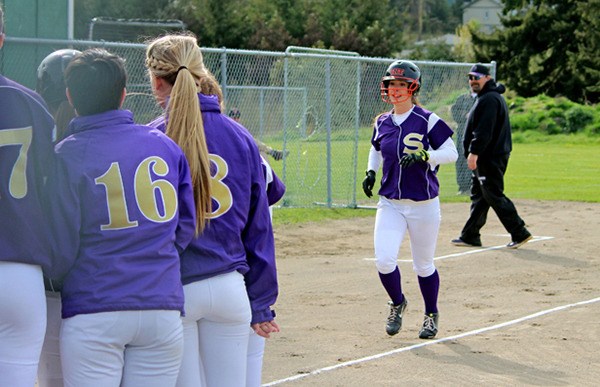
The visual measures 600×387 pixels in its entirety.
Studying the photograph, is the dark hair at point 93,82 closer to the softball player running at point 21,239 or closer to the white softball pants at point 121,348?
the softball player running at point 21,239

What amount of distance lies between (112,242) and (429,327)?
472cm

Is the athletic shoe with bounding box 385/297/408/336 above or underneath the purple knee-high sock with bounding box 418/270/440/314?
underneath

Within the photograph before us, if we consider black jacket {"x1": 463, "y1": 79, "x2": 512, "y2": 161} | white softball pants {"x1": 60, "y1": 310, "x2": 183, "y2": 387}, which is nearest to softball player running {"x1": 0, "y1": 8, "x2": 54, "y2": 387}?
white softball pants {"x1": 60, "y1": 310, "x2": 183, "y2": 387}

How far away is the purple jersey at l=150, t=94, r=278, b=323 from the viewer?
4.04 m

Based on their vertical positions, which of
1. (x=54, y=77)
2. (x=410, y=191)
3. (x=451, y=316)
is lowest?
(x=451, y=316)

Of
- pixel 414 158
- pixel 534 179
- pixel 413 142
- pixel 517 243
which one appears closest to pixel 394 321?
pixel 414 158

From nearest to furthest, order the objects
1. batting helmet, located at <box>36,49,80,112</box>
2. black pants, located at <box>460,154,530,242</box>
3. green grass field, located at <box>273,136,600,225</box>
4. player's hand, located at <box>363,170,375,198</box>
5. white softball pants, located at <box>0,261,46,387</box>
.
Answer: white softball pants, located at <box>0,261,46,387</box>
batting helmet, located at <box>36,49,80,112</box>
player's hand, located at <box>363,170,375,198</box>
black pants, located at <box>460,154,530,242</box>
green grass field, located at <box>273,136,600,225</box>

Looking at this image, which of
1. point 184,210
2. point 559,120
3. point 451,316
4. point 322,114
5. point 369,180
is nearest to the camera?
point 184,210

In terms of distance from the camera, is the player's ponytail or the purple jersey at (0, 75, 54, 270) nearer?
the purple jersey at (0, 75, 54, 270)

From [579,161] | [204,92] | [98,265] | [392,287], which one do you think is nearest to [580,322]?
[392,287]

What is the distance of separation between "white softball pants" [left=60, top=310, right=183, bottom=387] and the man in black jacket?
31.8ft

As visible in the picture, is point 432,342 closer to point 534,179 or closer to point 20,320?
point 20,320

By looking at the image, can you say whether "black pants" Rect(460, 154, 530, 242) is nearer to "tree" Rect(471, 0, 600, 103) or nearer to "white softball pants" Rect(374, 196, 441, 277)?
"white softball pants" Rect(374, 196, 441, 277)

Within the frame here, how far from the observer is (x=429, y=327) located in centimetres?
800
